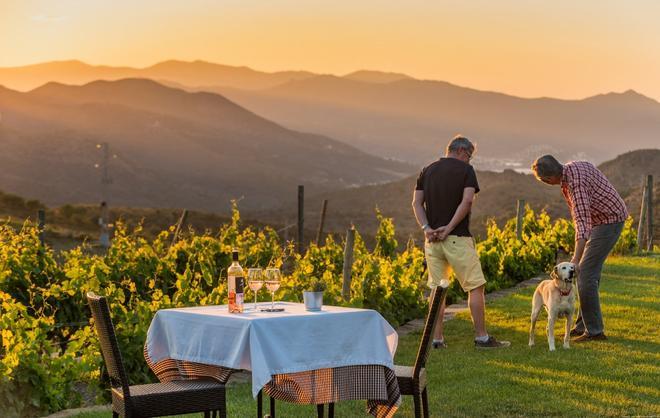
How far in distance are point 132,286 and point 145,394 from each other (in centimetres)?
466

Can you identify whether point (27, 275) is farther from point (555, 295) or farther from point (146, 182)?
point (146, 182)

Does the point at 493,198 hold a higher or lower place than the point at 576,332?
lower

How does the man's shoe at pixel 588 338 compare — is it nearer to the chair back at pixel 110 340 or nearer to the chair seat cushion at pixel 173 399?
the chair seat cushion at pixel 173 399

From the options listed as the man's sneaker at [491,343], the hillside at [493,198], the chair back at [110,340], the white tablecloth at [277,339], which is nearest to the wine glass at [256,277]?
the white tablecloth at [277,339]

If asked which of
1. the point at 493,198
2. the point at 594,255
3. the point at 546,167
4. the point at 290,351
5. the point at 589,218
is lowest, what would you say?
the point at 493,198

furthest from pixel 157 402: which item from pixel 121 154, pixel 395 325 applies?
pixel 121 154

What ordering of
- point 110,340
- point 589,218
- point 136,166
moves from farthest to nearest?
point 136,166 → point 589,218 → point 110,340

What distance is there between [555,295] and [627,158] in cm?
7716

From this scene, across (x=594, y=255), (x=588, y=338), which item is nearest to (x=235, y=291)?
(x=594, y=255)

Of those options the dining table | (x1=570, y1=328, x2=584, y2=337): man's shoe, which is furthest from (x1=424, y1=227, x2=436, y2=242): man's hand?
the dining table

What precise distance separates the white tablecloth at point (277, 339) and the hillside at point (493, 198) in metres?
51.9

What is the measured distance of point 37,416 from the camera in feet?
28.7

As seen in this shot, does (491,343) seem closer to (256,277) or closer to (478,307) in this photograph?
(478,307)

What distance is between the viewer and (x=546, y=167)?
9539 millimetres
